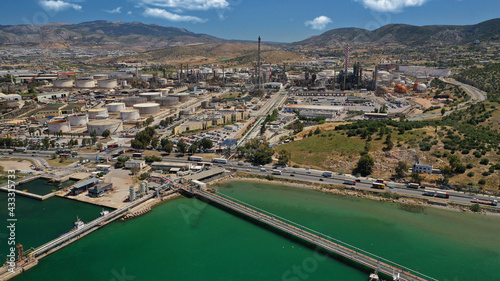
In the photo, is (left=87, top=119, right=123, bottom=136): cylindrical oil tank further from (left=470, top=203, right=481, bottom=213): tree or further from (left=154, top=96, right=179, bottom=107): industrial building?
(left=470, top=203, right=481, bottom=213): tree

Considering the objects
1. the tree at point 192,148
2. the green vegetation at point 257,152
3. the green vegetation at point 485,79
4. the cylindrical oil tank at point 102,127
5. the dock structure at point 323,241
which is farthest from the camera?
the green vegetation at point 485,79

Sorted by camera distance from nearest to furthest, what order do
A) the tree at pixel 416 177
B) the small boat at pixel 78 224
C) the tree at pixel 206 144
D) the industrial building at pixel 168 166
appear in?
1. the small boat at pixel 78 224
2. the tree at pixel 416 177
3. the industrial building at pixel 168 166
4. the tree at pixel 206 144

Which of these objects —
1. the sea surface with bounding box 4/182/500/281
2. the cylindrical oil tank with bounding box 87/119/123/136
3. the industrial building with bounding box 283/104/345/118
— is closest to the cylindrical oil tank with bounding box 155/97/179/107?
the cylindrical oil tank with bounding box 87/119/123/136

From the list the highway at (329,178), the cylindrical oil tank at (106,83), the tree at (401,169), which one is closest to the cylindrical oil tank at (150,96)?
the cylindrical oil tank at (106,83)

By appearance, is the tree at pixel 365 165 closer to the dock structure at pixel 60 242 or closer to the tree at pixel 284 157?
the tree at pixel 284 157

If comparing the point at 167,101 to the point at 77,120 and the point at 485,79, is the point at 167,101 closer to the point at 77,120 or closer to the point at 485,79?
the point at 77,120

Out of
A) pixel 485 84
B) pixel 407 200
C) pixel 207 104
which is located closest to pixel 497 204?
pixel 407 200
